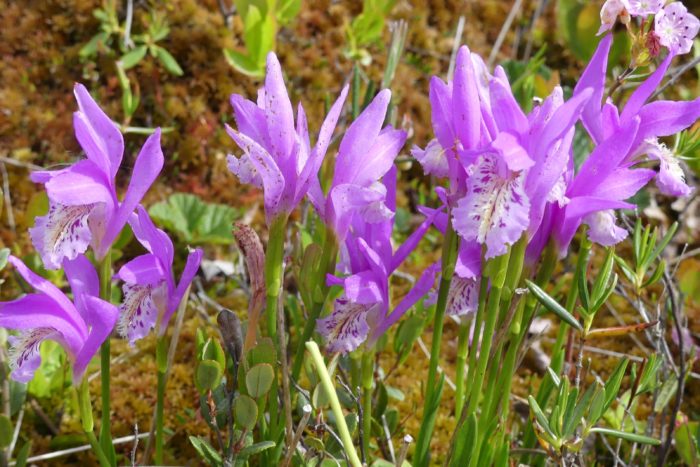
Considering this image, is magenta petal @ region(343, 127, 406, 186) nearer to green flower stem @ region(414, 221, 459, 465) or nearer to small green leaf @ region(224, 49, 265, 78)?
green flower stem @ region(414, 221, 459, 465)

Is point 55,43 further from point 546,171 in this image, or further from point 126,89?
point 546,171

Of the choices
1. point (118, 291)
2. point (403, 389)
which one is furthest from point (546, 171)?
point (118, 291)

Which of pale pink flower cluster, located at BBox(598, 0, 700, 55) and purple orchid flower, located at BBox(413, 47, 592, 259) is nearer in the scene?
purple orchid flower, located at BBox(413, 47, 592, 259)

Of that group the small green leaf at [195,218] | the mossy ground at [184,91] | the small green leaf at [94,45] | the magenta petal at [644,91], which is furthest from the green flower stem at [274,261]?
the small green leaf at [94,45]

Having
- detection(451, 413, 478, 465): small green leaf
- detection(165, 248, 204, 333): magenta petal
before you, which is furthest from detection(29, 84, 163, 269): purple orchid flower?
detection(451, 413, 478, 465): small green leaf

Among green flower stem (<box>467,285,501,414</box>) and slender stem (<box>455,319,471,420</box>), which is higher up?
green flower stem (<box>467,285,501,414</box>)
